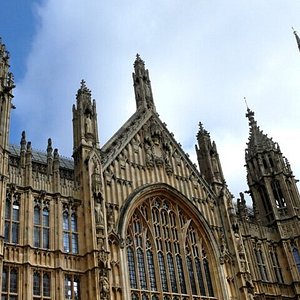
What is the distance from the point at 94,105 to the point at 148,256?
1335 centimetres

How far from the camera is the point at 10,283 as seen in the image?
2784 cm

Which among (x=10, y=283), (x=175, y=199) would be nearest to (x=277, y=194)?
(x=175, y=199)

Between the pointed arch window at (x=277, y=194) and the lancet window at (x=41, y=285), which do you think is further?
the pointed arch window at (x=277, y=194)

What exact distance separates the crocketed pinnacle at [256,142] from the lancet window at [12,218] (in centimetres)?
2965

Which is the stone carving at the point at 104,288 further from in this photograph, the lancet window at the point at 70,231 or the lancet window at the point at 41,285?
the lancet window at the point at 41,285

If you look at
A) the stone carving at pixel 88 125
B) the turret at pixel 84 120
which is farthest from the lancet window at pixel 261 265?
the stone carving at pixel 88 125

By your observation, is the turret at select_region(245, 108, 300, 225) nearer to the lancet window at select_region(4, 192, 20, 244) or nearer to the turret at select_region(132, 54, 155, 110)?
the turret at select_region(132, 54, 155, 110)

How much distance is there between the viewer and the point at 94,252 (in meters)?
31.0

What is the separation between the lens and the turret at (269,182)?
156 ft

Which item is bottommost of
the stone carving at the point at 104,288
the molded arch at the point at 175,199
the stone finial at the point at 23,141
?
the stone carving at the point at 104,288

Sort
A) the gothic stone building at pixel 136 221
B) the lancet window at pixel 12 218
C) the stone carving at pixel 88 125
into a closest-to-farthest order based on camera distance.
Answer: the lancet window at pixel 12 218 < the gothic stone building at pixel 136 221 < the stone carving at pixel 88 125

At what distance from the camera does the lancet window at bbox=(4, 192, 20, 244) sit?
96.9ft

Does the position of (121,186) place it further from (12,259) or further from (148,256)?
(12,259)

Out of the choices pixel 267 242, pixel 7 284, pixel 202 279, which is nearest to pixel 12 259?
pixel 7 284
